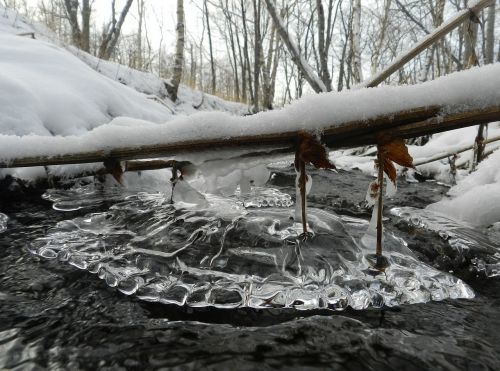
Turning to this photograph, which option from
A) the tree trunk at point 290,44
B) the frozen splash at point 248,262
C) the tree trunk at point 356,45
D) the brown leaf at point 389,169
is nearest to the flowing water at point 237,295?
the frozen splash at point 248,262

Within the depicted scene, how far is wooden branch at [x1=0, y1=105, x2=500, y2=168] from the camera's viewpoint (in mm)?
712

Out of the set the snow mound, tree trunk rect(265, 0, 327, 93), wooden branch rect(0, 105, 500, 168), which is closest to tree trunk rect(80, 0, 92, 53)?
the snow mound

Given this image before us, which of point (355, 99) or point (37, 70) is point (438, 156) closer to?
point (355, 99)

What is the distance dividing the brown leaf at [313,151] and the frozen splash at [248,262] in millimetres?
382

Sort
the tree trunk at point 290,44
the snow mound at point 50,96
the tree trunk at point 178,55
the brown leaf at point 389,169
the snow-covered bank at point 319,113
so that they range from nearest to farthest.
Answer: the snow-covered bank at point 319,113 < the brown leaf at point 389,169 < the snow mound at point 50,96 < the tree trunk at point 290,44 < the tree trunk at point 178,55

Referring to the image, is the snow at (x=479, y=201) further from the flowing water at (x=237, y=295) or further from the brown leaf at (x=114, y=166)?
the brown leaf at (x=114, y=166)

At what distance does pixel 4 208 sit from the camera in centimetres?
176

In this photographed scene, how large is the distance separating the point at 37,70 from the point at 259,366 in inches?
120

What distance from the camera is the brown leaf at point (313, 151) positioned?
32.1 inches

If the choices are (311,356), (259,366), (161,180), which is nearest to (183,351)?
(259,366)

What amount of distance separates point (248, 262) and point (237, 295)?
0.14m

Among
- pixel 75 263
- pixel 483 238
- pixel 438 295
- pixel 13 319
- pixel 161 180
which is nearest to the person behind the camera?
pixel 13 319

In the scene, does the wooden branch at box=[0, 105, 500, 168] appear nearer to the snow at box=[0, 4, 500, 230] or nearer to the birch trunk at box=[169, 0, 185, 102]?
the snow at box=[0, 4, 500, 230]

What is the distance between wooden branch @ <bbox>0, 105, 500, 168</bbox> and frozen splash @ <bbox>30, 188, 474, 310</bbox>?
0.36 meters
